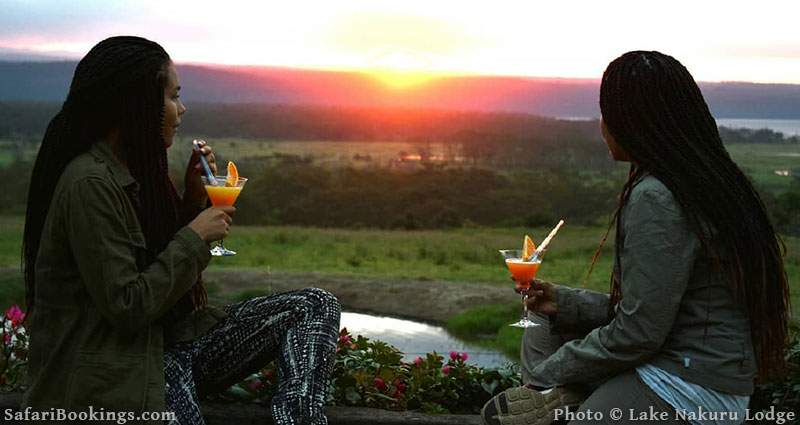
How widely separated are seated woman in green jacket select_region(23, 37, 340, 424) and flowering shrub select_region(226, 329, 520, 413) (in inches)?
36.8

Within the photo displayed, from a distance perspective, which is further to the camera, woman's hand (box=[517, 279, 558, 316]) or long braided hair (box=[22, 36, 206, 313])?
woman's hand (box=[517, 279, 558, 316])

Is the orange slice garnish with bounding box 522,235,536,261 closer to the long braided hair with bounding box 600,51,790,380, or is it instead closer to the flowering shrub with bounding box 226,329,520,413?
the long braided hair with bounding box 600,51,790,380

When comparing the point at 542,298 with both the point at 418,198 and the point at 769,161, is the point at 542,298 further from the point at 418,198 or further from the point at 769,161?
the point at 418,198

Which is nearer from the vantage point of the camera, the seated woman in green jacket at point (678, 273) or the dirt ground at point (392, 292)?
the seated woman in green jacket at point (678, 273)

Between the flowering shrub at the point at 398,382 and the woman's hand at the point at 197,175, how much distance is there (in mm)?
912

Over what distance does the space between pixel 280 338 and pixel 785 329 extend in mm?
1802

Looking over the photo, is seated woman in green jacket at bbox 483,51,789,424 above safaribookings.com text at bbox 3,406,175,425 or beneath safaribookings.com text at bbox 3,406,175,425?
above

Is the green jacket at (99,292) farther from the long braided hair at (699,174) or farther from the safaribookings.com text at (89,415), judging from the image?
the long braided hair at (699,174)

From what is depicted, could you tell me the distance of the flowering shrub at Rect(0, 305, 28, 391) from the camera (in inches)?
188

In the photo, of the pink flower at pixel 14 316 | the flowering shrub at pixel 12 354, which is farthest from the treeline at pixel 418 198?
the flowering shrub at pixel 12 354

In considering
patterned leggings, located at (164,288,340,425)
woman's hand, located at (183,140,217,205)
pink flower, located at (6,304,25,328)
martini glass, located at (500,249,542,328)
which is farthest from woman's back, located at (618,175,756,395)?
pink flower, located at (6,304,25,328)

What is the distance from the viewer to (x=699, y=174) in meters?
3.04

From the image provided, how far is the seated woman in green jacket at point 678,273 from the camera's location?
9.80 feet

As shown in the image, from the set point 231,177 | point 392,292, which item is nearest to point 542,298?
point 231,177
